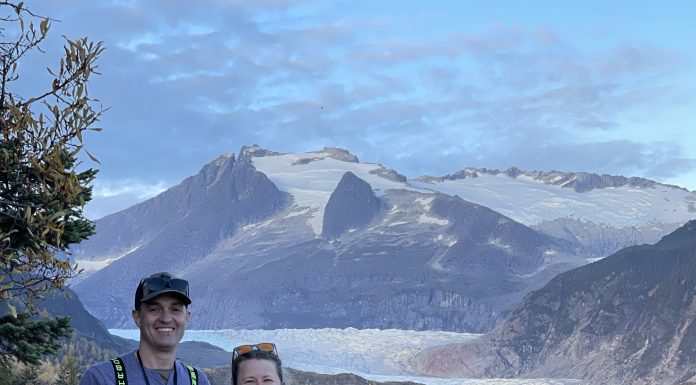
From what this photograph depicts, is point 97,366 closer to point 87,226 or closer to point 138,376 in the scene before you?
point 138,376

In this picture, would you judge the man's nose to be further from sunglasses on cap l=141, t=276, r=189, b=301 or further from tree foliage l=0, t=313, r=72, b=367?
tree foliage l=0, t=313, r=72, b=367

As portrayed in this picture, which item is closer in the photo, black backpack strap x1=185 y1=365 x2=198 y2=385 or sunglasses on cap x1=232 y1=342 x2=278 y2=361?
sunglasses on cap x1=232 y1=342 x2=278 y2=361

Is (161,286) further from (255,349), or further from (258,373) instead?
(258,373)

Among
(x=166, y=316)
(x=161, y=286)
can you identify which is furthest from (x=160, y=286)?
(x=166, y=316)

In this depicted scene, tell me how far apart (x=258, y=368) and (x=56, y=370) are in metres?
63.8

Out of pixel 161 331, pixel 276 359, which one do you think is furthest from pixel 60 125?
pixel 276 359

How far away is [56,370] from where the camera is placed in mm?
70125

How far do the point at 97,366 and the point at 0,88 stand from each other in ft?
11.9

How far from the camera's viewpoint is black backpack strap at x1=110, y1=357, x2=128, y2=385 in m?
8.98

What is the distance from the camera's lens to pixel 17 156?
36.2 ft

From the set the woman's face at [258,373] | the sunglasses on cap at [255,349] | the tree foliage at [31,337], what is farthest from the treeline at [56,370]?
the woman's face at [258,373]

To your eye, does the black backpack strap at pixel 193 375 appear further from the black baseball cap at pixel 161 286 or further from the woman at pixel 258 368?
the black baseball cap at pixel 161 286

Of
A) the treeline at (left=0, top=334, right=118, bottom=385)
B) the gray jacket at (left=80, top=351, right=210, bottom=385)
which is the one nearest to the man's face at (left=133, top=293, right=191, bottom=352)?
the gray jacket at (left=80, top=351, right=210, bottom=385)

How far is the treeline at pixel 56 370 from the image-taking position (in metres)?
23.8
